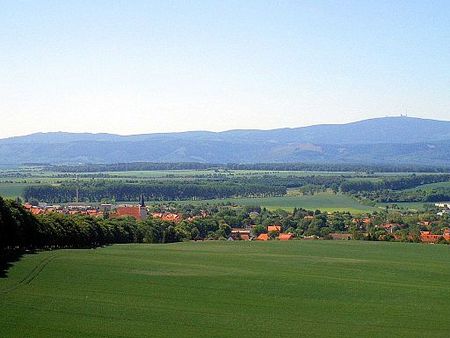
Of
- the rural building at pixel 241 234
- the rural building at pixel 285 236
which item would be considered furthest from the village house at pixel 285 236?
the rural building at pixel 241 234

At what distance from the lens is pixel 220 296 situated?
129 ft

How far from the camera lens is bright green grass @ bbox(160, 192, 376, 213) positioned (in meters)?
146

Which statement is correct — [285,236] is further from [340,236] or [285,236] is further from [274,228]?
[274,228]

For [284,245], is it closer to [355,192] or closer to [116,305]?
[116,305]

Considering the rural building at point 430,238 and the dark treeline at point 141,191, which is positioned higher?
the dark treeline at point 141,191

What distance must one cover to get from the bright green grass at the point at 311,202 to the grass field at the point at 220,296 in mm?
85150

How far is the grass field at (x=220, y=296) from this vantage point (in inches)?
1228

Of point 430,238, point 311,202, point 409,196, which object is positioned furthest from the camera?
point 409,196

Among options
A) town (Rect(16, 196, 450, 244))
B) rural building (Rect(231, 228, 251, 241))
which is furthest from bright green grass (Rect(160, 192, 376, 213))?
rural building (Rect(231, 228, 251, 241))

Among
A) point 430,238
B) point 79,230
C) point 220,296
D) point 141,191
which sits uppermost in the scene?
point 79,230

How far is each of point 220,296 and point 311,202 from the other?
4780 inches

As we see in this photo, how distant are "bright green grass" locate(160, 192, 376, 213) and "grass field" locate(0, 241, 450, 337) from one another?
279 feet

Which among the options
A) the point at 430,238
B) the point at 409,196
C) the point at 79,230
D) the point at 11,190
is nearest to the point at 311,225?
the point at 430,238

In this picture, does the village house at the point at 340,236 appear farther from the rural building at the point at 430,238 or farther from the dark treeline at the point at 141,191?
the dark treeline at the point at 141,191
